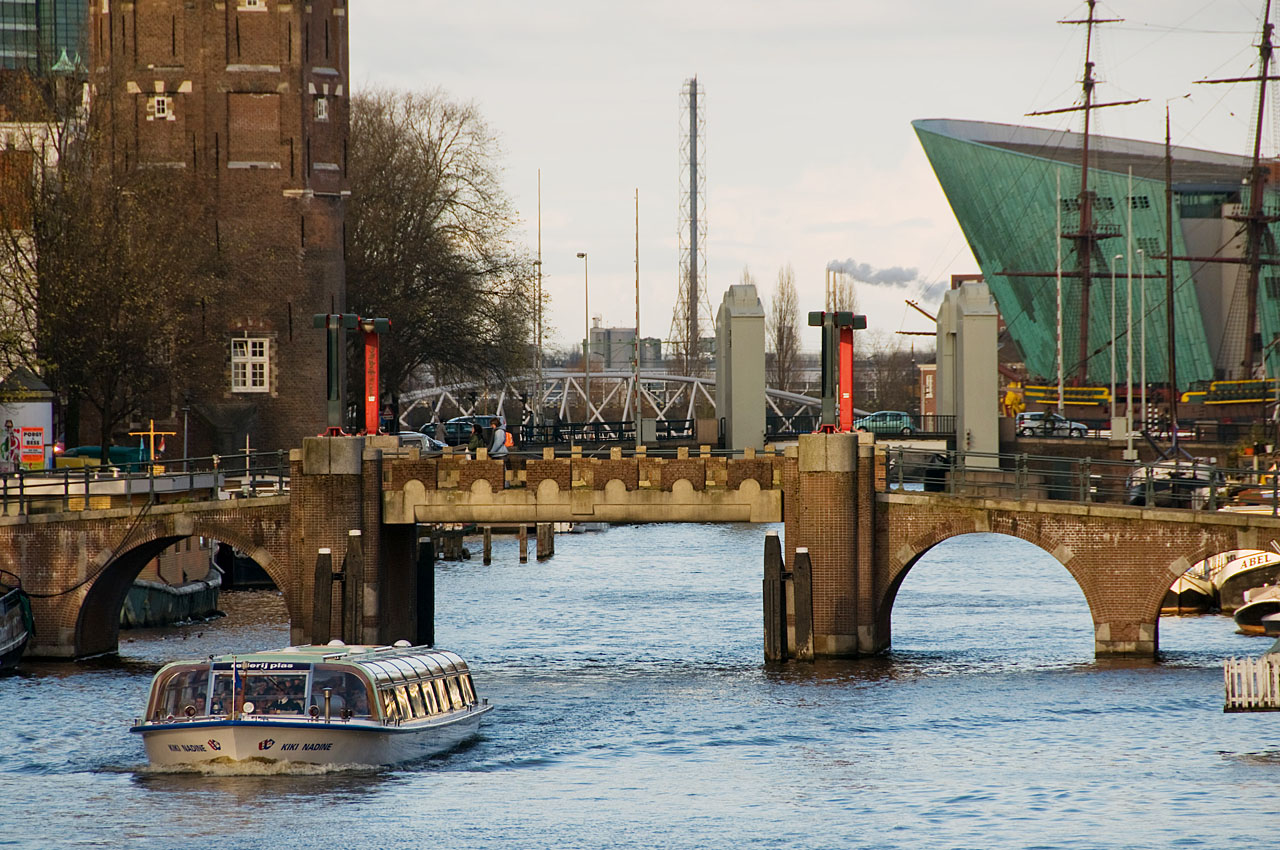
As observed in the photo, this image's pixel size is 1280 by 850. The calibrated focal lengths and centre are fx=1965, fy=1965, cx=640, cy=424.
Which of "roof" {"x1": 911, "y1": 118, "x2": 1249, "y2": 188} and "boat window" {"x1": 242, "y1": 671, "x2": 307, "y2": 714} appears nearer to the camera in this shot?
"boat window" {"x1": 242, "y1": 671, "x2": 307, "y2": 714}

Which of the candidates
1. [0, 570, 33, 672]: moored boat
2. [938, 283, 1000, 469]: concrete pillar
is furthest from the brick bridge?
[938, 283, 1000, 469]: concrete pillar

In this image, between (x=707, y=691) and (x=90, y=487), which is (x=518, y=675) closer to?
(x=707, y=691)

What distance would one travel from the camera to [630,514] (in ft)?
158

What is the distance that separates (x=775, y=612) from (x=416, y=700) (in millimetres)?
12426

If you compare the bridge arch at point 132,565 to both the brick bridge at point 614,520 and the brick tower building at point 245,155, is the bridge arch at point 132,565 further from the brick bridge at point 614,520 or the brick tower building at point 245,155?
the brick tower building at point 245,155

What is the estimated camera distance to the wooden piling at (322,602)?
4675 centimetres

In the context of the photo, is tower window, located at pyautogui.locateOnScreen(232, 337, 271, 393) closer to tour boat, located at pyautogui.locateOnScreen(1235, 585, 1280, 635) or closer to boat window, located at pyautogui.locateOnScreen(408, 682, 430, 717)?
tour boat, located at pyautogui.locateOnScreen(1235, 585, 1280, 635)

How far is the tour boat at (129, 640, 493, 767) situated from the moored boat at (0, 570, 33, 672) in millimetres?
13280

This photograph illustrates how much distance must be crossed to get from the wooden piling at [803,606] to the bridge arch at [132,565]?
475 inches

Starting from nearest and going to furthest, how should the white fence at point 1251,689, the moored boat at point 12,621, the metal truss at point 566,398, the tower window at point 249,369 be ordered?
1. the white fence at point 1251,689
2. the moored boat at point 12,621
3. the tower window at point 249,369
4. the metal truss at point 566,398

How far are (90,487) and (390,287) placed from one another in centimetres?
3760

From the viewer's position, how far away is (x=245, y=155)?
7844cm

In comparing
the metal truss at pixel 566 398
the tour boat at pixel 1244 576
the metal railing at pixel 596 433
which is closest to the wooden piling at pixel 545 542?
the metal railing at pixel 596 433

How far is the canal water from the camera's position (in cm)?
3209
